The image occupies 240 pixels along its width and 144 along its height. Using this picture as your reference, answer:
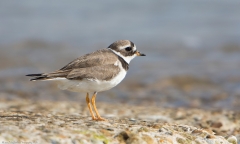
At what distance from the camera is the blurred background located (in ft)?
39.5

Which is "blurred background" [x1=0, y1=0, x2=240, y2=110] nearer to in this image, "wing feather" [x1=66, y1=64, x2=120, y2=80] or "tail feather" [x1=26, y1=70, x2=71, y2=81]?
"wing feather" [x1=66, y1=64, x2=120, y2=80]

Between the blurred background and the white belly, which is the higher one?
the blurred background

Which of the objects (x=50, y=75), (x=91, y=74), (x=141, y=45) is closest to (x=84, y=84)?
(x=91, y=74)

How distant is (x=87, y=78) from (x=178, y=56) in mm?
11023

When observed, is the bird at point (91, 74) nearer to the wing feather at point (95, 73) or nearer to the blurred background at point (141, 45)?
the wing feather at point (95, 73)

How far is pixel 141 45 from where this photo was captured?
18062mm

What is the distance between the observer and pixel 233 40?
59.1 ft

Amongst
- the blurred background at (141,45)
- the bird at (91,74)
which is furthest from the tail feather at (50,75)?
→ the blurred background at (141,45)

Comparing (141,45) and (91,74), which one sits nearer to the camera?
(91,74)

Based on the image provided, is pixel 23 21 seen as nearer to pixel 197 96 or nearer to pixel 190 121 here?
pixel 197 96

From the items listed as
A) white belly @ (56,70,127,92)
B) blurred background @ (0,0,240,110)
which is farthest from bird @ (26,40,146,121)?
blurred background @ (0,0,240,110)

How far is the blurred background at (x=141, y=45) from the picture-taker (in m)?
12.0

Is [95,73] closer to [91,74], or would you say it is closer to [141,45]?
[91,74]

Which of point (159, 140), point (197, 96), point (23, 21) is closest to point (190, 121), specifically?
point (159, 140)
